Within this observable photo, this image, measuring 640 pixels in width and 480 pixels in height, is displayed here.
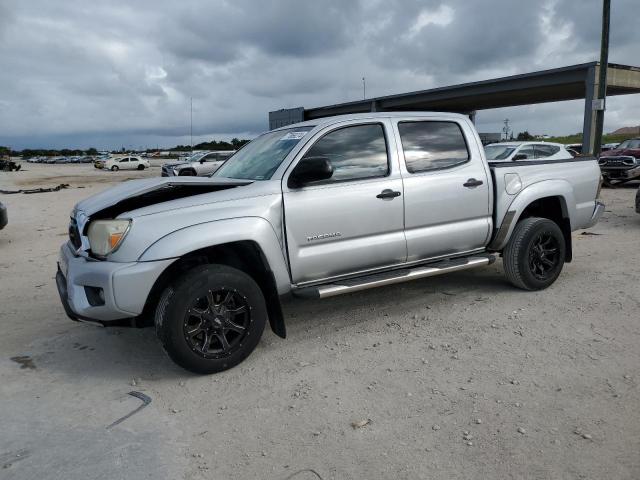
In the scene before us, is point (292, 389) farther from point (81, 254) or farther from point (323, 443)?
point (81, 254)

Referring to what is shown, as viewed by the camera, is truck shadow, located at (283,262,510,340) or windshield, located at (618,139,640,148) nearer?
truck shadow, located at (283,262,510,340)

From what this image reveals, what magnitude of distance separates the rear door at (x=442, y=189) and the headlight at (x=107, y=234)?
2.32m

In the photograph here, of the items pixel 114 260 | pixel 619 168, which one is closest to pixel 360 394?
pixel 114 260

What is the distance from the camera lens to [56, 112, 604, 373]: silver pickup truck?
3.54 m

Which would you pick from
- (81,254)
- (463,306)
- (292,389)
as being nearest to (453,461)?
(292,389)

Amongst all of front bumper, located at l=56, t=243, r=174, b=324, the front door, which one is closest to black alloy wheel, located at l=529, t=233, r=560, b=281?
the front door

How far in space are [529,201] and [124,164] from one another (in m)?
50.3

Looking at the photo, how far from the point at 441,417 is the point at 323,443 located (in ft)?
2.39

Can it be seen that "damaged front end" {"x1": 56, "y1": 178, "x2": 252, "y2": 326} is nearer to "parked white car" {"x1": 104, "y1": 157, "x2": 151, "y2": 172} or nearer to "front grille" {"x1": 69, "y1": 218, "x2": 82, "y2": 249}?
"front grille" {"x1": 69, "y1": 218, "x2": 82, "y2": 249}

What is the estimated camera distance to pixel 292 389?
11.5 feet

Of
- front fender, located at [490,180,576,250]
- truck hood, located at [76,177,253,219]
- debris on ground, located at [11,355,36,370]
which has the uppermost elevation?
truck hood, located at [76,177,253,219]

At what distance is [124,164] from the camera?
165 ft

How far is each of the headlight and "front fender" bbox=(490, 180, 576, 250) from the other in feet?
11.5

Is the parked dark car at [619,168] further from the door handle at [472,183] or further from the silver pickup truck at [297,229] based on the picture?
the door handle at [472,183]
